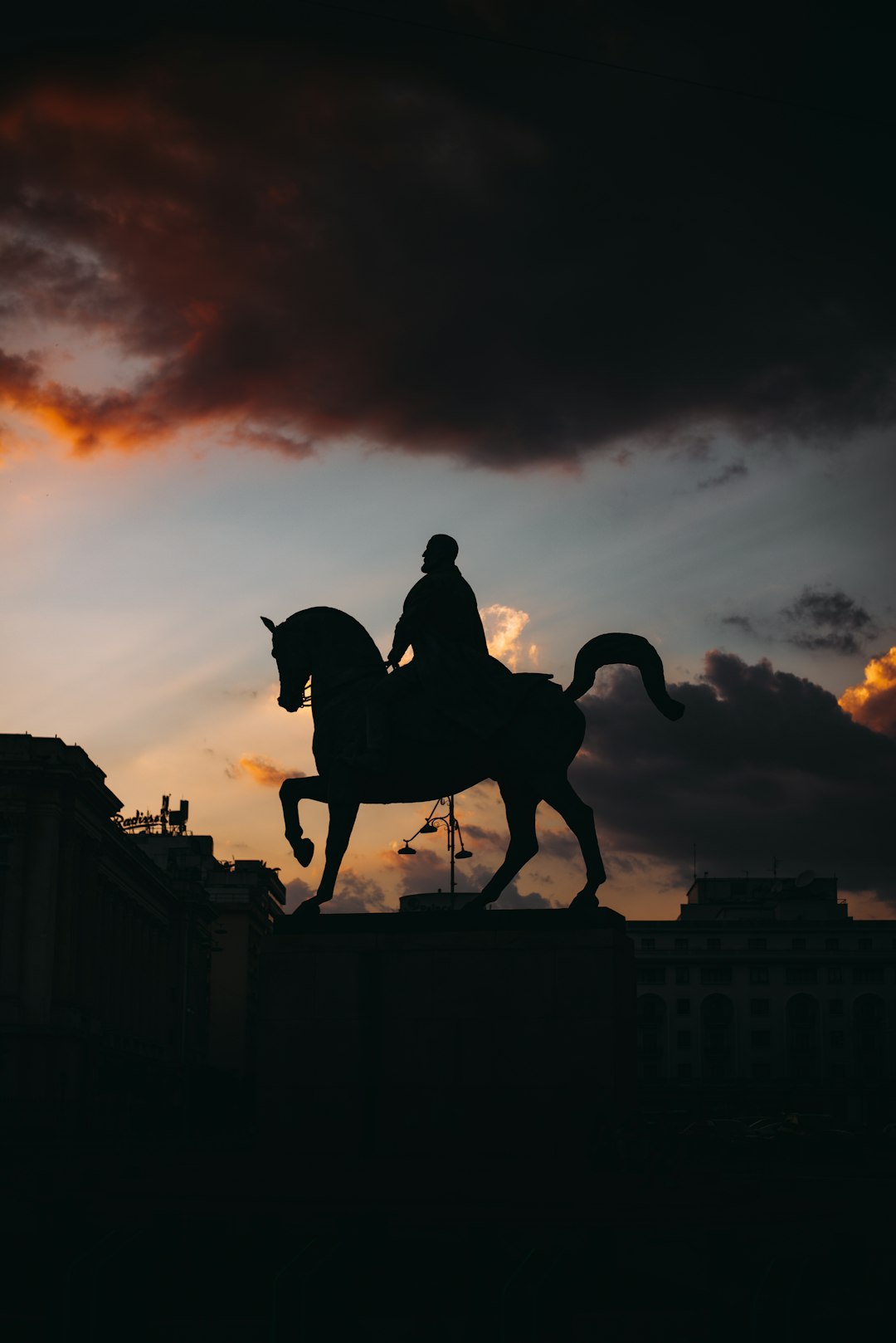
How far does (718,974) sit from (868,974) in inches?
467

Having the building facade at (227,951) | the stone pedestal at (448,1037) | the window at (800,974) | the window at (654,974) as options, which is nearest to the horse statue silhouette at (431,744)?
the stone pedestal at (448,1037)

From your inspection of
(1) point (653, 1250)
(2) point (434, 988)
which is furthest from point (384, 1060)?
(1) point (653, 1250)

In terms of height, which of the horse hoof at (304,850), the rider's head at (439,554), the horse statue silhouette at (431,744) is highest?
the rider's head at (439,554)

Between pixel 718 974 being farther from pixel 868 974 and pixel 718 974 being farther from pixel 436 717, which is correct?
pixel 436 717

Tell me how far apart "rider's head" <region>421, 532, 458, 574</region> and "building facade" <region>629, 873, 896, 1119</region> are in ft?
320

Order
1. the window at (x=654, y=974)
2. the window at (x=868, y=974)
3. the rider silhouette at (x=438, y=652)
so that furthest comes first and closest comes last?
the window at (x=868, y=974)
the window at (x=654, y=974)
the rider silhouette at (x=438, y=652)

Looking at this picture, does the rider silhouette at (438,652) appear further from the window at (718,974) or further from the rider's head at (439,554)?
the window at (718,974)

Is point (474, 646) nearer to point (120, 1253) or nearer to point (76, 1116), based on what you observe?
point (120, 1253)

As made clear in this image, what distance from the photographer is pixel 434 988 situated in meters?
18.0

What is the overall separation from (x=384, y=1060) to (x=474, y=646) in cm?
538

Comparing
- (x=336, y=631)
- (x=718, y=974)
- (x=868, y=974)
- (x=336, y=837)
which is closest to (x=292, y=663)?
(x=336, y=631)

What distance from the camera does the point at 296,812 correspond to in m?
19.3

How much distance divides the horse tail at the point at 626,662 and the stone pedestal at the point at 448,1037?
9.90ft

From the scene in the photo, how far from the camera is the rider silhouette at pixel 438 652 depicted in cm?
1858
